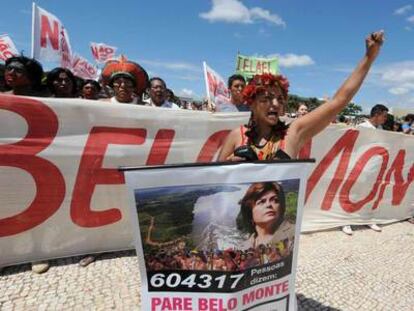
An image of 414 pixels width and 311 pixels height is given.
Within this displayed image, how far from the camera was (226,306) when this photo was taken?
1727mm

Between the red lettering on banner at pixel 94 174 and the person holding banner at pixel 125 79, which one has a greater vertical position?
the person holding banner at pixel 125 79

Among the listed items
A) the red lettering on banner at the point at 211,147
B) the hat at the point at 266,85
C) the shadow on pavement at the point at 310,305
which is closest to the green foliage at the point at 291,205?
the hat at the point at 266,85

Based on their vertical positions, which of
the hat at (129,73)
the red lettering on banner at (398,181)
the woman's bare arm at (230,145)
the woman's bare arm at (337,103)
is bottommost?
the red lettering on banner at (398,181)

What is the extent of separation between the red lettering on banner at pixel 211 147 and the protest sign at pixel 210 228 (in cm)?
251

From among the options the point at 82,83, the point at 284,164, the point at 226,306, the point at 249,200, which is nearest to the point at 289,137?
the point at 284,164

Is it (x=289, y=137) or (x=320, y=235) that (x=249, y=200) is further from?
(x=320, y=235)

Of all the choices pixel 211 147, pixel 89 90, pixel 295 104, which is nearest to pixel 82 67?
pixel 89 90

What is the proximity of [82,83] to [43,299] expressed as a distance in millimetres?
3832

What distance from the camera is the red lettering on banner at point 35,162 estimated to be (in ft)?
11.0

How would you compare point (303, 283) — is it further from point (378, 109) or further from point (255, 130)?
point (378, 109)

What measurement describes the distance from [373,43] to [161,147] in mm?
2491

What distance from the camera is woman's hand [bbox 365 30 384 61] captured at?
207 centimetres

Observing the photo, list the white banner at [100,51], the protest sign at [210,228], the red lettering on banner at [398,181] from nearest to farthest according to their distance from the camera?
1. the protest sign at [210,228]
2. the red lettering on banner at [398,181]
3. the white banner at [100,51]

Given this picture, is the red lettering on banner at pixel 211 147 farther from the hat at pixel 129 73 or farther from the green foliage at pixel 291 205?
the green foliage at pixel 291 205
